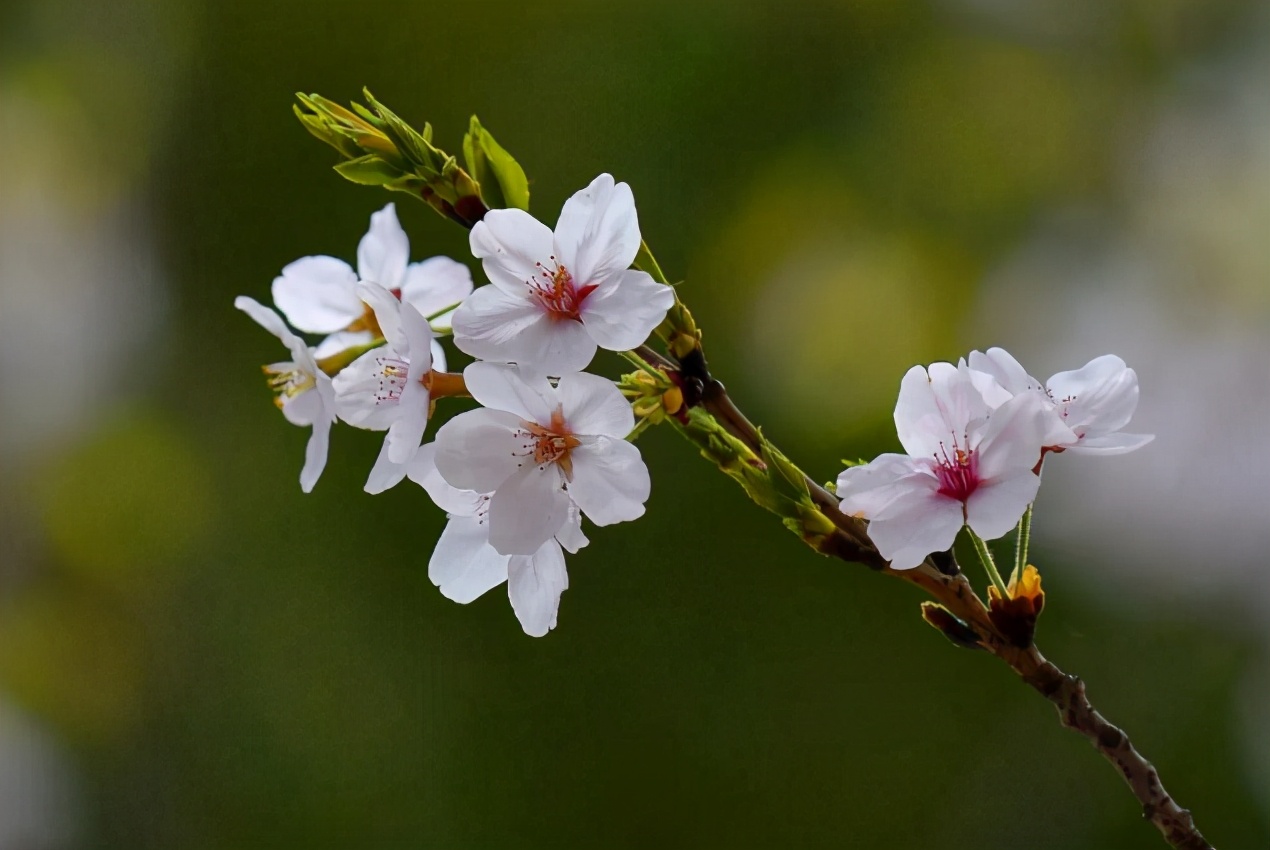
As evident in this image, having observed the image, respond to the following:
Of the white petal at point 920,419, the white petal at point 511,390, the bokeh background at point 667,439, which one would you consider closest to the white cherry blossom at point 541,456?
the white petal at point 511,390

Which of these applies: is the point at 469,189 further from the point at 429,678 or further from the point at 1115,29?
the point at 1115,29

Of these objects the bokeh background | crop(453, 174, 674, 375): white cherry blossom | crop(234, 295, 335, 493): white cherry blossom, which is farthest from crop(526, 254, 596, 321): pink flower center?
the bokeh background

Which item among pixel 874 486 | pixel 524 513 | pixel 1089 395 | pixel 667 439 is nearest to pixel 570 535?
pixel 524 513

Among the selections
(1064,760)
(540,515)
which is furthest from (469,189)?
(1064,760)

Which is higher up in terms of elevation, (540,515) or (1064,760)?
(540,515)

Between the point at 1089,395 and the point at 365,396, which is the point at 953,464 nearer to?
the point at 1089,395

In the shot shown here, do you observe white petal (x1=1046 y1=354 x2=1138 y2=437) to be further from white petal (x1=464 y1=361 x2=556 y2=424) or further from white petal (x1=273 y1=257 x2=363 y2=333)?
white petal (x1=273 y1=257 x2=363 y2=333)
